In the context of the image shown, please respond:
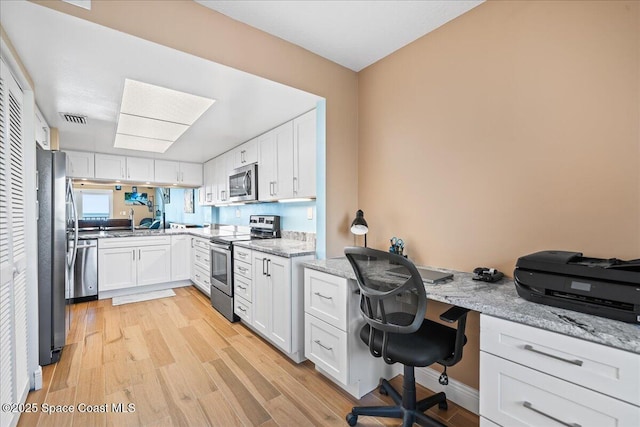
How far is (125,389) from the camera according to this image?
195 centimetres

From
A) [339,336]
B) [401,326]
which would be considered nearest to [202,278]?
[339,336]

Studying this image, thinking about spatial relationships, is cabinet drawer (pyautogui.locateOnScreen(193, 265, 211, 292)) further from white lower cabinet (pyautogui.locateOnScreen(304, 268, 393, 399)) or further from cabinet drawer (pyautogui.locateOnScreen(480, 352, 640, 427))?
cabinet drawer (pyautogui.locateOnScreen(480, 352, 640, 427))

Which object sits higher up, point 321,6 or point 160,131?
point 321,6

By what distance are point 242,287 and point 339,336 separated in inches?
54.7

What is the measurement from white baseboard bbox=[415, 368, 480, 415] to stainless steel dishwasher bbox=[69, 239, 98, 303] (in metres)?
4.19

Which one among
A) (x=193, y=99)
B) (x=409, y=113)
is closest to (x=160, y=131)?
(x=193, y=99)

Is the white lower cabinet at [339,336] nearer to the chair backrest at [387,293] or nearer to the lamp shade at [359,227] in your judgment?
the chair backrest at [387,293]

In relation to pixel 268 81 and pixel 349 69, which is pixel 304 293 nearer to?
pixel 268 81

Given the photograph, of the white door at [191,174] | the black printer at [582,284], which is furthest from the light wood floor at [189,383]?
the white door at [191,174]

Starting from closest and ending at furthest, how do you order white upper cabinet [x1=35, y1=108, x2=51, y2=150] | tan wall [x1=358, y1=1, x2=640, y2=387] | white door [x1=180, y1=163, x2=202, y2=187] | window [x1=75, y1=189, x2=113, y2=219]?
tan wall [x1=358, y1=1, x2=640, y2=387] < white upper cabinet [x1=35, y1=108, x2=51, y2=150] < white door [x1=180, y1=163, x2=202, y2=187] < window [x1=75, y1=189, x2=113, y2=219]

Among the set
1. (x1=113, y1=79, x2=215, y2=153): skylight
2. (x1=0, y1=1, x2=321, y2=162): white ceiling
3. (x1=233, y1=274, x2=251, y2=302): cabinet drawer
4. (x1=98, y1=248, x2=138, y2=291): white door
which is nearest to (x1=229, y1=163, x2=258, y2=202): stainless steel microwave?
(x1=0, y1=1, x2=321, y2=162): white ceiling

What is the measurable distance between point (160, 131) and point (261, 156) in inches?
45.8

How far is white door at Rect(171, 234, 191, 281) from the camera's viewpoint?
4.41 meters

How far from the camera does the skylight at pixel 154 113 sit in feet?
7.39
